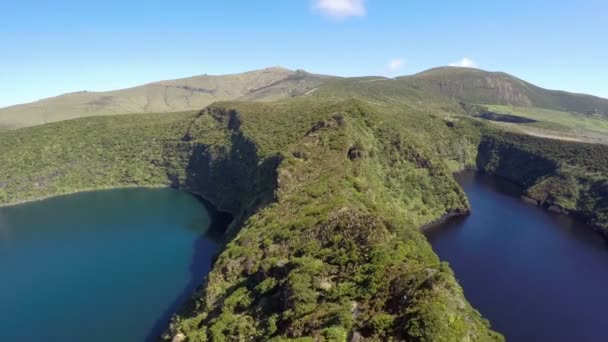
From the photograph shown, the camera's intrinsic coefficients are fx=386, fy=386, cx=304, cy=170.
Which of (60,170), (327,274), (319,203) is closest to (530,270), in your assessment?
(319,203)

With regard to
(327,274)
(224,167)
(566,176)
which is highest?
(327,274)

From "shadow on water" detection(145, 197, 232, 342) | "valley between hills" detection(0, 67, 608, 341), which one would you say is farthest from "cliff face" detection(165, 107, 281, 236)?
"shadow on water" detection(145, 197, 232, 342)

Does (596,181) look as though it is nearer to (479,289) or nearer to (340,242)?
(479,289)

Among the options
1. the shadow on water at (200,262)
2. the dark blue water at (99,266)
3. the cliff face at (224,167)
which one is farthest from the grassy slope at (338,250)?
the dark blue water at (99,266)

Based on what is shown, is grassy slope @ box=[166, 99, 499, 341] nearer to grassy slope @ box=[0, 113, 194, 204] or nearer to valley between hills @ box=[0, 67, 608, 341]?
valley between hills @ box=[0, 67, 608, 341]

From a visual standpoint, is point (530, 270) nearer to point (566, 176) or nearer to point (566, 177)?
point (566, 177)

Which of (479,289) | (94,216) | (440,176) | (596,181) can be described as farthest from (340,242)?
(596,181)
